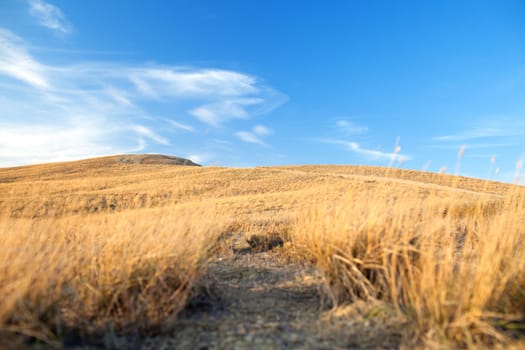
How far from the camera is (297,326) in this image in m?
3.00

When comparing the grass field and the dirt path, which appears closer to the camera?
the grass field

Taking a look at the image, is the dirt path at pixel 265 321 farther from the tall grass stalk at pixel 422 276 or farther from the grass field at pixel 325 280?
the tall grass stalk at pixel 422 276

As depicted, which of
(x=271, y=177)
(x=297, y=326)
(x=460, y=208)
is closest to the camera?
(x=297, y=326)

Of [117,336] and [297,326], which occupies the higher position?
[297,326]

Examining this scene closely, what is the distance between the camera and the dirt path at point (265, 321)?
268cm

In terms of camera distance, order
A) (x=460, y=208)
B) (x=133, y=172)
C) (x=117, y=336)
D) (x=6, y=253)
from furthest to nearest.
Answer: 1. (x=133, y=172)
2. (x=460, y=208)
3. (x=6, y=253)
4. (x=117, y=336)

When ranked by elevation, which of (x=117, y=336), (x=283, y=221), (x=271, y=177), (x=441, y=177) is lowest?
(x=117, y=336)

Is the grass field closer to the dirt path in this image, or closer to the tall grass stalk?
the tall grass stalk

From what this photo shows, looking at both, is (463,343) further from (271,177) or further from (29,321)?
(271,177)

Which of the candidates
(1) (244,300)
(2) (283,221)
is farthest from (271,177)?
(1) (244,300)

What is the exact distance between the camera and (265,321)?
313 cm

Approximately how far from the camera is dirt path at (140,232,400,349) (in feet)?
8.80

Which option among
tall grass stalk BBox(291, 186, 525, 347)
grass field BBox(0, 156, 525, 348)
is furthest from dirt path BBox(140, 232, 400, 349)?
tall grass stalk BBox(291, 186, 525, 347)

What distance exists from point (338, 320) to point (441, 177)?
127 ft
